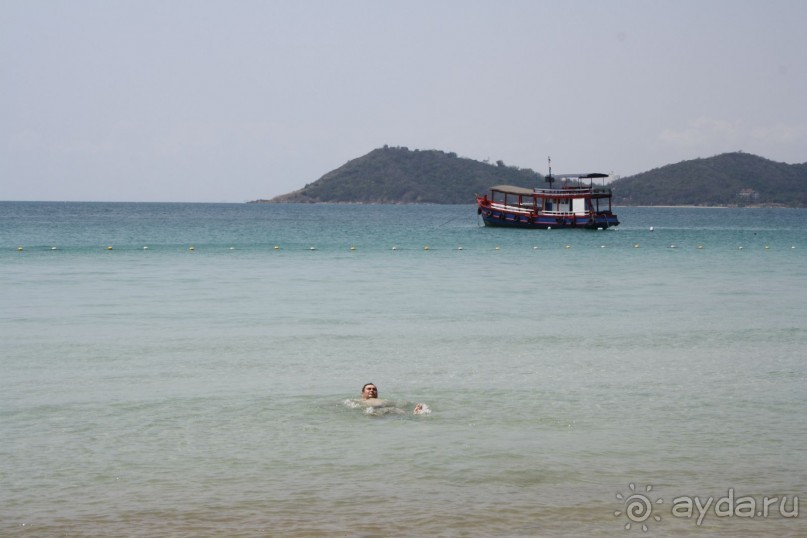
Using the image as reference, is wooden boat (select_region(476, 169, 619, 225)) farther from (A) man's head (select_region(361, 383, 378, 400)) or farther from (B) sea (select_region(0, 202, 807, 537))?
(A) man's head (select_region(361, 383, 378, 400))

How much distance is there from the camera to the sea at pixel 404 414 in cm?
941

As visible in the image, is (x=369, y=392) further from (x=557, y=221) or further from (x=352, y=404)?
(x=557, y=221)

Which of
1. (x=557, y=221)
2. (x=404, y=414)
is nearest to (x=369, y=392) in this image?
(x=404, y=414)

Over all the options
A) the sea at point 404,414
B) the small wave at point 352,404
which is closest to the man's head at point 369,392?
the small wave at point 352,404

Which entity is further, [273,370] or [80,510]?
[273,370]

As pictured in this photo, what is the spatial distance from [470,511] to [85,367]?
9.84 m

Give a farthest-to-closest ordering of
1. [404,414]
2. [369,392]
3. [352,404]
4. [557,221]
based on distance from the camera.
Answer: [557,221] < [352,404] < [369,392] < [404,414]

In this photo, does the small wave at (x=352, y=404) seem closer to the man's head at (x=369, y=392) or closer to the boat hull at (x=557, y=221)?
the man's head at (x=369, y=392)

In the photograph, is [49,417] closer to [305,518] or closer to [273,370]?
[273,370]

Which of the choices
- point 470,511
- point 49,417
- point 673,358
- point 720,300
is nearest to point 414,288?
point 720,300

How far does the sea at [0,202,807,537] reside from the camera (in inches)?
370

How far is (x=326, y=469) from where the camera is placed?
427 inches

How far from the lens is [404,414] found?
530 inches

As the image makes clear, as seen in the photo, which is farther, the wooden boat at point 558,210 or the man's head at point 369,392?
the wooden boat at point 558,210
